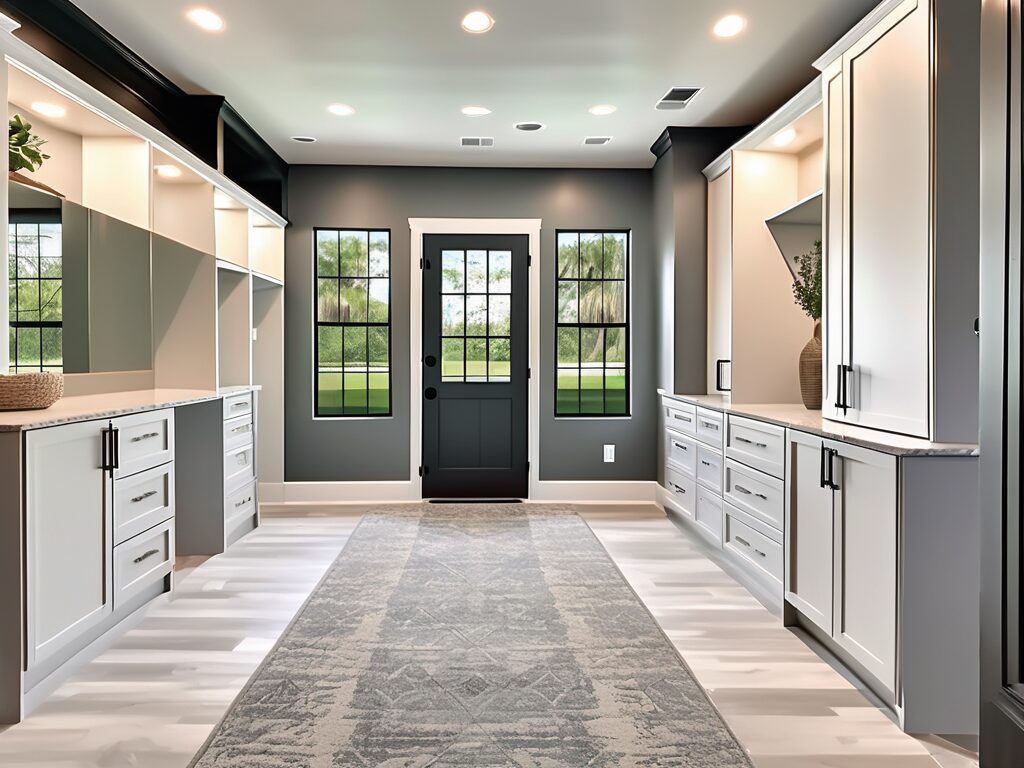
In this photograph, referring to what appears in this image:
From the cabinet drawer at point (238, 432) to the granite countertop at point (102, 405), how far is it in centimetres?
20

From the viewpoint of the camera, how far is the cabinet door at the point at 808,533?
2646 millimetres

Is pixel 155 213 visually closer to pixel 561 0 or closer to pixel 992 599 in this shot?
pixel 561 0

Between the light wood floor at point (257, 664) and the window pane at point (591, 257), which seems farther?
the window pane at point (591, 257)

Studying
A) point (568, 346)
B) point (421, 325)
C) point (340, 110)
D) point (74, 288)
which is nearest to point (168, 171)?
point (74, 288)

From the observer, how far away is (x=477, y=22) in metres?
3.32

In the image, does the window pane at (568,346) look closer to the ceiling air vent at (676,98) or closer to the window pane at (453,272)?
the window pane at (453,272)

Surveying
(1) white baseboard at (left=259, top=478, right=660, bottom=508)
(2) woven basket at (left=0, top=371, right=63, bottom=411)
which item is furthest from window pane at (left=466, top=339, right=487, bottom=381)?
(2) woven basket at (left=0, top=371, right=63, bottom=411)

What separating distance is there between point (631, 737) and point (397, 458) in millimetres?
3970

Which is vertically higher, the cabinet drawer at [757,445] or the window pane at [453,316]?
the window pane at [453,316]

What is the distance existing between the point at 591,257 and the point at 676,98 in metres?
1.72

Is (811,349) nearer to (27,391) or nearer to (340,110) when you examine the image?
(340,110)

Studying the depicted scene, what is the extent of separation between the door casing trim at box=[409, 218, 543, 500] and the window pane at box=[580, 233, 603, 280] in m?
0.37

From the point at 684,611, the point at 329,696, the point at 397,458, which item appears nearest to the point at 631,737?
the point at 329,696

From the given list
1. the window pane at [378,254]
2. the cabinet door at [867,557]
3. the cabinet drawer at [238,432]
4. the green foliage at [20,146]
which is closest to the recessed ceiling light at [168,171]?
the green foliage at [20,146]
